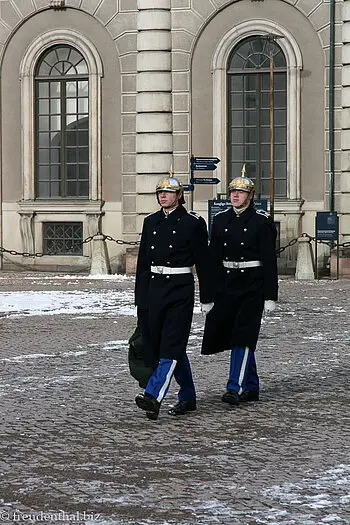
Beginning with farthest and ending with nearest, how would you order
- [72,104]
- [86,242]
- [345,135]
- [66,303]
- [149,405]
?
[72,104] < [86,242] < [345,135] < [66,303] < [149,405]

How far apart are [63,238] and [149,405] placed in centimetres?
1931

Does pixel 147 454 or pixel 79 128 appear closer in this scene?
pixel 147 454

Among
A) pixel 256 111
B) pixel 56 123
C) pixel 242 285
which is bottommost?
pixel 242 285

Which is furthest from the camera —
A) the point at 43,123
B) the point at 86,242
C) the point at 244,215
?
the point at 43,123

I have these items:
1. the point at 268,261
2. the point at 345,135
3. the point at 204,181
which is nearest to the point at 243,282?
the point at 268,261

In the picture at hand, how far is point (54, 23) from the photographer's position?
28.5m

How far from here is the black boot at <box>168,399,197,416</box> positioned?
32.6 ft

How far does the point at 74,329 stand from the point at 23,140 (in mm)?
13089

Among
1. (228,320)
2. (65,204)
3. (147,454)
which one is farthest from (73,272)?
(147,454)

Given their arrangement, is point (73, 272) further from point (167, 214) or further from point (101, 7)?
point (167, 214)

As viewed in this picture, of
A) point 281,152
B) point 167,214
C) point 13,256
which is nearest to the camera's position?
point 167,214

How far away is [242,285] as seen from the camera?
1063 cm

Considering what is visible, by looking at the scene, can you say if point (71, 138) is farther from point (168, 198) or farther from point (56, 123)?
point (168, 198)

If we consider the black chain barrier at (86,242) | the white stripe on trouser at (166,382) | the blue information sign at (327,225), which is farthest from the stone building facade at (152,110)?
the white stripe on trouser at (166,382)
